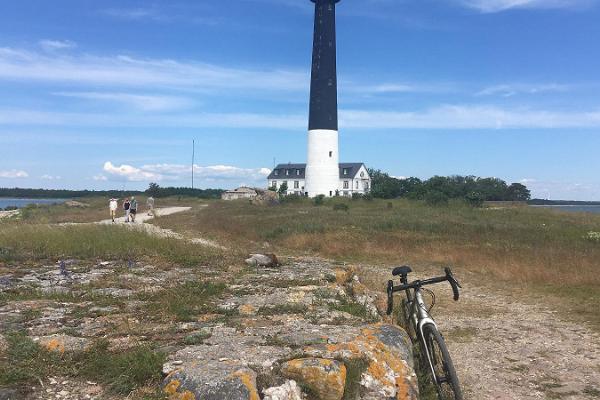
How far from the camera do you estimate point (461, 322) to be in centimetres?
945

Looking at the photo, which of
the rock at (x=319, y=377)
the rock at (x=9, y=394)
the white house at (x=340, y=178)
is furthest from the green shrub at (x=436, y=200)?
the rock at (x=9, y=394)

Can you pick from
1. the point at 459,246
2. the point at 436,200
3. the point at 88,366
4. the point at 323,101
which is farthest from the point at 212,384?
the point at 436,200

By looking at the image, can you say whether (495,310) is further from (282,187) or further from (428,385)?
(282,187)

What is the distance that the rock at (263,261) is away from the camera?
8992 mm

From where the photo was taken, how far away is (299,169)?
79.1 m

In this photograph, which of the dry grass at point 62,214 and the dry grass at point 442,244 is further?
the dry grass at point 62,214

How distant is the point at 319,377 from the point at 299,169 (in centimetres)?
7555

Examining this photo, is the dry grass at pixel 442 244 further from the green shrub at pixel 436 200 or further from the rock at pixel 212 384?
the green shrub at pixel 436 200

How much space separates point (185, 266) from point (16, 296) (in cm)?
321

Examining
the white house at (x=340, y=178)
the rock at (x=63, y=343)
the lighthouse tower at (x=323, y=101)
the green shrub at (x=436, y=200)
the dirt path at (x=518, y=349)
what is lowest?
the dirt path at (x=518, y=349)

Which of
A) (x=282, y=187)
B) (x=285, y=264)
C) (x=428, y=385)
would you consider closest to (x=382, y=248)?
(x=285, y=264)

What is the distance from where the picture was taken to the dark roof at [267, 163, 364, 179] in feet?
243

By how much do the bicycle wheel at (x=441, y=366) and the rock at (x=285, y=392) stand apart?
4.74 ft

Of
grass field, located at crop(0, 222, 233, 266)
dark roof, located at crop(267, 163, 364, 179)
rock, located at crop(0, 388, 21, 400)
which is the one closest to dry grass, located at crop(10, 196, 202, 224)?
grass field, located at crop(0, 222, 233, 266)
